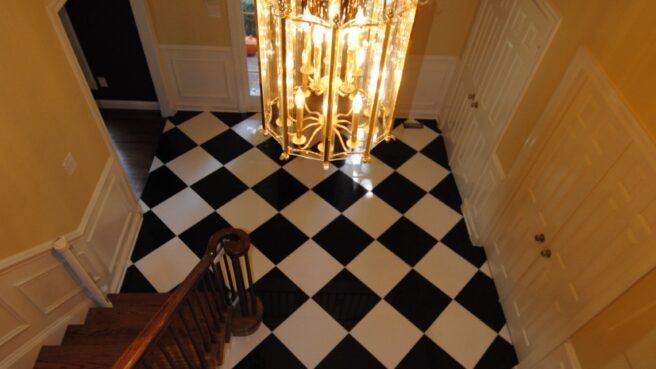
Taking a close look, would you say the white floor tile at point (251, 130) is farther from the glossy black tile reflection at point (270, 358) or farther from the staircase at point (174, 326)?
the glossy black tile reflection at point (270, 358)

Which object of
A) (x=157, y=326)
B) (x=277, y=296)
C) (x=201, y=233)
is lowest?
(x=277, y=296)

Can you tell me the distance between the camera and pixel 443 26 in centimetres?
400

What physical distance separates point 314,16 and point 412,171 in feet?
9.74

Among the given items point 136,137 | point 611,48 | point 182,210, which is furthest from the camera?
point 136,137

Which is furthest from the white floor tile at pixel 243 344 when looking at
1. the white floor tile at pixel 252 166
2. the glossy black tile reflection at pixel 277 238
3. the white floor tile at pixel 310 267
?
the white floor tile at pixel 252 166

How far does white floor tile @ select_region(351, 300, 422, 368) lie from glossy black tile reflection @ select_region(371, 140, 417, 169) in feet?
5.23

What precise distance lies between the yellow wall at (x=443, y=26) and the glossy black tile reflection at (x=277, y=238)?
1.96 metres

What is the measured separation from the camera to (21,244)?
219 cm

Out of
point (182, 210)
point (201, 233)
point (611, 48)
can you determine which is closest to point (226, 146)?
point (182, 210)

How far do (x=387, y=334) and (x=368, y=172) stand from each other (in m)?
1.64

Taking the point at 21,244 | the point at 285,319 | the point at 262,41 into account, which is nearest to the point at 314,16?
the point at 262,41

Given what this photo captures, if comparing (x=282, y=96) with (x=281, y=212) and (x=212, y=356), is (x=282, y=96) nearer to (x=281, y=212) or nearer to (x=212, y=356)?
(x=212, y=356)

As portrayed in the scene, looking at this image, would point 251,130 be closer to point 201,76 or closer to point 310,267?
point 201,76

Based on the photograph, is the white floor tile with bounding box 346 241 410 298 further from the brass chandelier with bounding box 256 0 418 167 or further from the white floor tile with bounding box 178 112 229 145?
the white floor tile with bounding box 178 112 229 145
